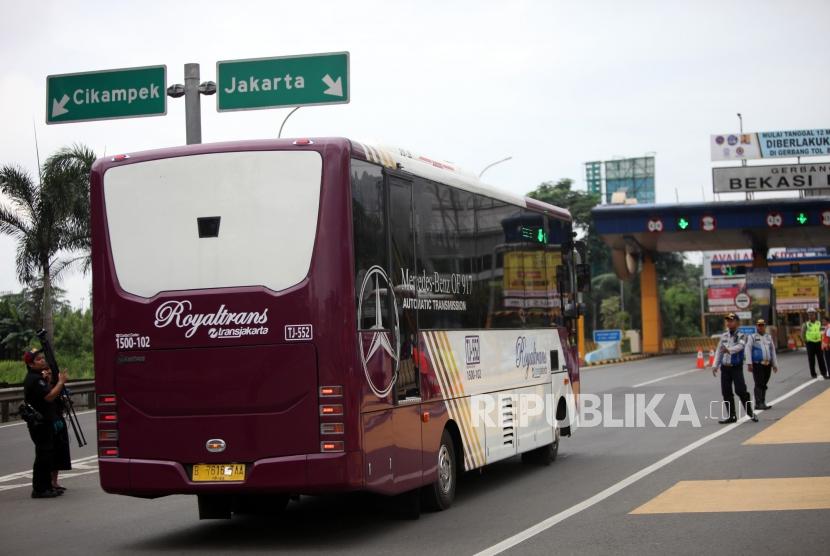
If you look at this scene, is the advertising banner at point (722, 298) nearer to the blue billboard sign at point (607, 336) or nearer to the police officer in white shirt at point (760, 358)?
the blue billboard sign at point (607, 336)

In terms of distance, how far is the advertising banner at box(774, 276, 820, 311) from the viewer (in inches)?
3054

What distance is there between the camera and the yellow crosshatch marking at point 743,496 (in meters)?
10.8

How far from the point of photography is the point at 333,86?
15.9 m

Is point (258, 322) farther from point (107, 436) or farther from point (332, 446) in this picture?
point (107, 436)

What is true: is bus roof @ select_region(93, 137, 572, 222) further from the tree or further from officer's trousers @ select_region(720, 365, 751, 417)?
the tree

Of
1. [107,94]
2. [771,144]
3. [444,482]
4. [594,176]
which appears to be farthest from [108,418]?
[594,176]

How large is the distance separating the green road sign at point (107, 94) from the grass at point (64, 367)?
718 inches

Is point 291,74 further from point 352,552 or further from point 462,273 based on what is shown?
point 352,552

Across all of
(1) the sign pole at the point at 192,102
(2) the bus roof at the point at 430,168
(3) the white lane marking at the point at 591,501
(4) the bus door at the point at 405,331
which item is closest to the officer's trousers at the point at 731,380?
(3) the white lane marking at the point at 591,501

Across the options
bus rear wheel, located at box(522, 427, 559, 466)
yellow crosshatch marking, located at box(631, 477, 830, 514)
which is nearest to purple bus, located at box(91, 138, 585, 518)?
yellow crosshatch marking, located at box(631, 477, 830, 514)

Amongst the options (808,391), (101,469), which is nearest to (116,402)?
(101,469)

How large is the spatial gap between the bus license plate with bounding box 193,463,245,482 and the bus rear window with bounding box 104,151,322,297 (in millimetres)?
1456

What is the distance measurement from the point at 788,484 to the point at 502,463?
4.94 metres

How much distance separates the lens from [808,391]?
90.4ft
